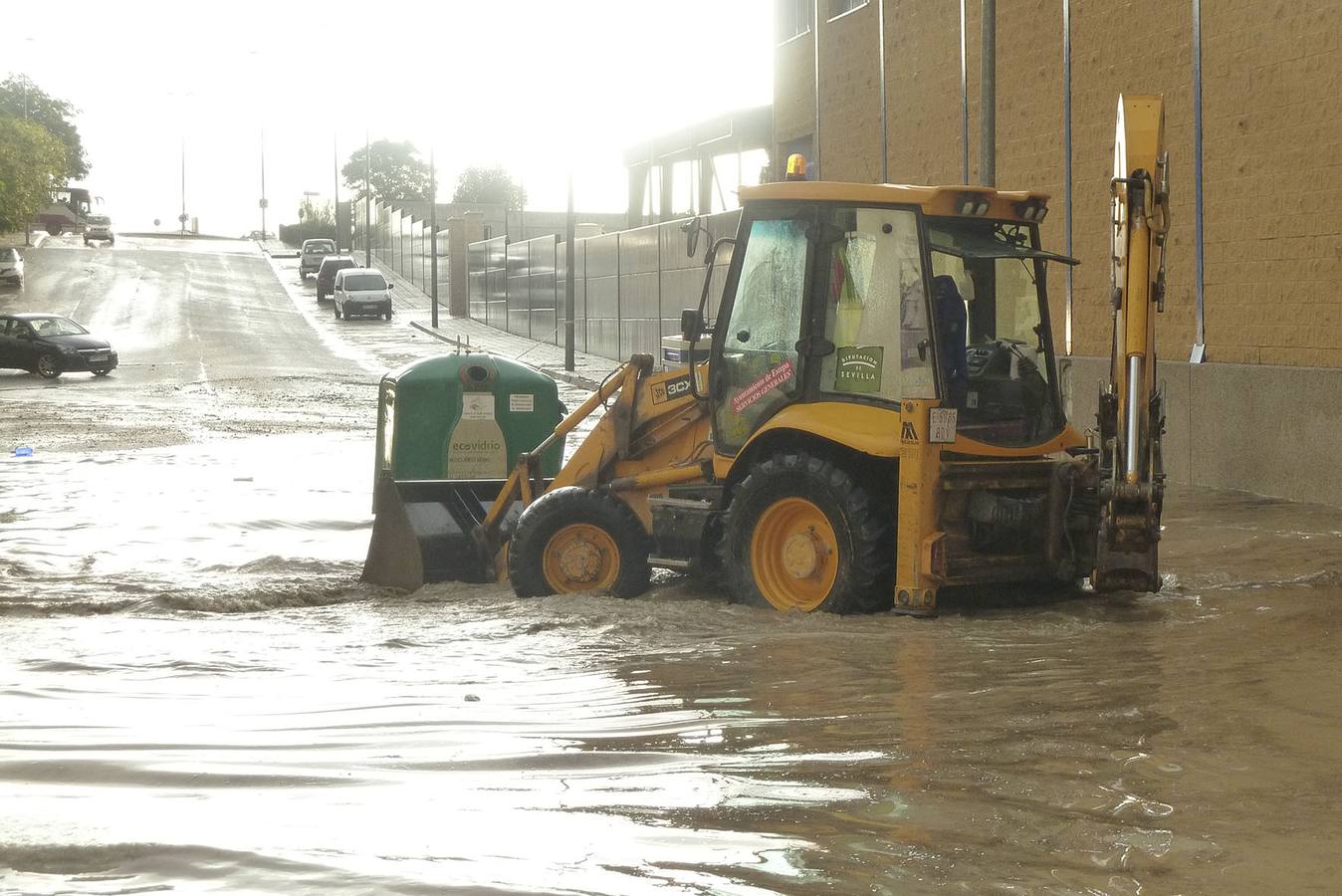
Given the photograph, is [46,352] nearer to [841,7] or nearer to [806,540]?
[841,7]

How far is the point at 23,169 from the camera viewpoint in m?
78.0

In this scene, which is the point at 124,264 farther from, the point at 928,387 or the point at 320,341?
the point at 928,387

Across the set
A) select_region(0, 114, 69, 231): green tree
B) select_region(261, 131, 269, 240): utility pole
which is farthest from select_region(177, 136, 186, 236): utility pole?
select_region(0, 114, 69, 231): green tree

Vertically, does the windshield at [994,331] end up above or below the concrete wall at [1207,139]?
below

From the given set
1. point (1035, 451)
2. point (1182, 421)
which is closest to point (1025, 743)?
point (1035, 451)

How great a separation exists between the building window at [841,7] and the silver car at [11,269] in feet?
Answer: 147

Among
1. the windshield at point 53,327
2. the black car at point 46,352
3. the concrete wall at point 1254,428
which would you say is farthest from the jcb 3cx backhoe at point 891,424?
the windshield at point 53,327

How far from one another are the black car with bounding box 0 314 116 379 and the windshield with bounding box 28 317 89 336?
0.02 m

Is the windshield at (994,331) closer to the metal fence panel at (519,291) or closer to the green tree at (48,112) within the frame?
the metal fence panel at (519,291)

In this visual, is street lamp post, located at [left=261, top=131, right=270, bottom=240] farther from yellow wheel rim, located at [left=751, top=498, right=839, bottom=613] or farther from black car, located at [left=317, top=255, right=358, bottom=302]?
yellow wheel rim, located at [left=751, top=498, right=839, bottom=613]

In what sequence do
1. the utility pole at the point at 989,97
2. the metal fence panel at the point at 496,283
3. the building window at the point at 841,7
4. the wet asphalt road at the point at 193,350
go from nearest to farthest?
1. the utility pole at the point at 989,97
2. the wet asphalt road at the point at 193,350
3. the building window at the point at 841,7
4. the metal fence panel at the point at 496,283

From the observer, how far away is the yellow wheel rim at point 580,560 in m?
10.4

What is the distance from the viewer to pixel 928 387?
8.94 metres

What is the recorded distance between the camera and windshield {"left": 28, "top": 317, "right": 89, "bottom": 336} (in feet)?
126
